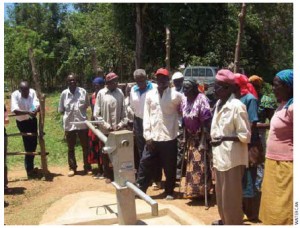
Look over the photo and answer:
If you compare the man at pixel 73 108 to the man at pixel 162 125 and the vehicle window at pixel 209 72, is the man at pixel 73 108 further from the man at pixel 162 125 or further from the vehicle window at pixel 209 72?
the vehicle window at pixel 209 72

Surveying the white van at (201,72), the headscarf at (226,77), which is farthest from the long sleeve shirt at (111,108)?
the white van at (201,72)

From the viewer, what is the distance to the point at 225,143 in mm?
3488

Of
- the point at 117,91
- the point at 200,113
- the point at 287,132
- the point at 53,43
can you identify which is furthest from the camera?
the point at 53,43

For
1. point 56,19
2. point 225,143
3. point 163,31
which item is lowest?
point 225,143

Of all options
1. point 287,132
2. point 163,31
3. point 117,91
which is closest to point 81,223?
point 287,132

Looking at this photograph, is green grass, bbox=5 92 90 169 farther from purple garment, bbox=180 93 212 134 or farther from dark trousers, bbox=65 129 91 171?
purple garment, bbox=180 93 212 134

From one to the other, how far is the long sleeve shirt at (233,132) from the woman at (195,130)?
1.17 meters

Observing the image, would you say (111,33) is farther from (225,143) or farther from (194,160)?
(225,143)

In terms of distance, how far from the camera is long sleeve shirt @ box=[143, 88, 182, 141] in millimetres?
4938

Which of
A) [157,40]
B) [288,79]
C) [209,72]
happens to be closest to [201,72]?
[209,72]

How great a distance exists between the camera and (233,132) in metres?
3.47

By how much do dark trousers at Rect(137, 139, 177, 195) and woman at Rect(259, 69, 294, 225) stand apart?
190 centimetres

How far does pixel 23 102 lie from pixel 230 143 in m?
3.98

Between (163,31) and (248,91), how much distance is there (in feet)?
53.1
